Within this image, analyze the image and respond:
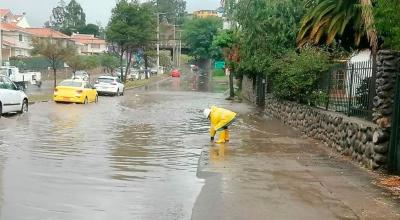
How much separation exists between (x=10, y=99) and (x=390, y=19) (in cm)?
1644

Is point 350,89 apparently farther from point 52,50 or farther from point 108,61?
point 108,61

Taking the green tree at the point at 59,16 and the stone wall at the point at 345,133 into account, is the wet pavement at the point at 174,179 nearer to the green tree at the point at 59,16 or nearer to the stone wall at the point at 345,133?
the stone wall at the point at 345,133

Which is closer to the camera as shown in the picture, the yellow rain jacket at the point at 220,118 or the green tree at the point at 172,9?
the yellow rain jacket at the point at 220,118

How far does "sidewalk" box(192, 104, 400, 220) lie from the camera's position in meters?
7.20

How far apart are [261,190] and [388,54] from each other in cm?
400

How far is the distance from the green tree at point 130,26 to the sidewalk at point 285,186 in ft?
179

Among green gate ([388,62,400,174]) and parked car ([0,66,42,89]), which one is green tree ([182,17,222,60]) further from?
green gate ([388,62,400,174])

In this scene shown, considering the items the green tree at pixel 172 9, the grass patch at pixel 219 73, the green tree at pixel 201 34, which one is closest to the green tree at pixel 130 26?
the grass patch at pixel 219 73

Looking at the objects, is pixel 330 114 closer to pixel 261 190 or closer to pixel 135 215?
pixel 261 190

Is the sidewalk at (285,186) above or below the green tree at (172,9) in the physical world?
below

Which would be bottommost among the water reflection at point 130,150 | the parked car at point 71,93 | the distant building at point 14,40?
the water reflection at point 130,150

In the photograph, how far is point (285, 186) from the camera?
8898 mm

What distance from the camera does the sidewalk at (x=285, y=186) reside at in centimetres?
720

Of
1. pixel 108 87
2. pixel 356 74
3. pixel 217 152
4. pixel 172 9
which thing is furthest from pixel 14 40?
pixel 172 9
